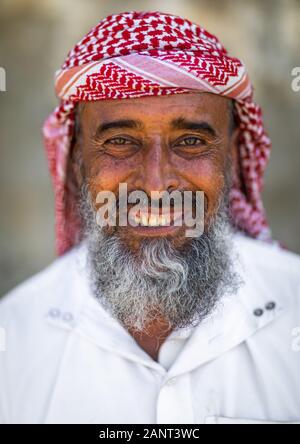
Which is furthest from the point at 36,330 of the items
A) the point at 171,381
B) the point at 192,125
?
the point at 192,125

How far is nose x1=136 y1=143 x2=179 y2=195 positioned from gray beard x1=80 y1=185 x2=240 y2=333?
20 centimetres

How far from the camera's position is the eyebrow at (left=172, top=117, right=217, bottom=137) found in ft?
6.53

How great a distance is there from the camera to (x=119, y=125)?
6.64ft

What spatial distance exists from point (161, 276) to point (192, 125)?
1.89 feet

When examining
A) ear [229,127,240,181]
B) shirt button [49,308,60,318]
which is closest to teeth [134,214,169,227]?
ear [229,127,240,181]

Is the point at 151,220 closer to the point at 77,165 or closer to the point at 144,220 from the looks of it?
the point at 144,220

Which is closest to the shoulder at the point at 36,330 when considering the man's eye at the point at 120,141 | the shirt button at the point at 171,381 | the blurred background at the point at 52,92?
the shirt button at the point at 171,381

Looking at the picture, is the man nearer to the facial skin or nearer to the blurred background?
the facial skin

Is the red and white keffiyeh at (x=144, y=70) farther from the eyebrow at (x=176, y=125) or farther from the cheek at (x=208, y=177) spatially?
the cheek at (x=208, y=177)

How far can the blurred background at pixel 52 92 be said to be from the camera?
414 centimetres

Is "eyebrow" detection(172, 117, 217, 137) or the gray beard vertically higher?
"eyebrow" detection(172, 117, 217, 137)

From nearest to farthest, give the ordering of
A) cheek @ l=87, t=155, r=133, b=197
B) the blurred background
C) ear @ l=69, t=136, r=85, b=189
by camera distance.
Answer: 1. cheek @ l=87, t=155, r=133, b=197
2. ear @ l=69, t=136, r=85, b=189
3. the blurred background
